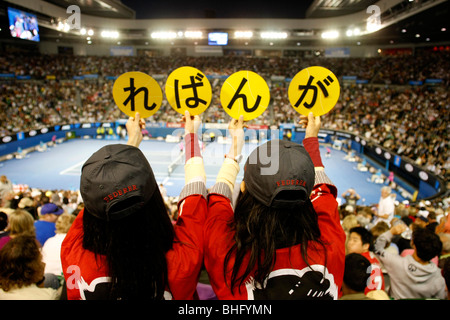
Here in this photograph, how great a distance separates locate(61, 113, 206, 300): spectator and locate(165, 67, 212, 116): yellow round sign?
143 centimetres

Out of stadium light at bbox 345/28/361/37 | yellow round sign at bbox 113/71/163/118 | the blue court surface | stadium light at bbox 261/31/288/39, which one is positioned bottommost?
the blue court surface

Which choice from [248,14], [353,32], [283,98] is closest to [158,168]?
[283,98]

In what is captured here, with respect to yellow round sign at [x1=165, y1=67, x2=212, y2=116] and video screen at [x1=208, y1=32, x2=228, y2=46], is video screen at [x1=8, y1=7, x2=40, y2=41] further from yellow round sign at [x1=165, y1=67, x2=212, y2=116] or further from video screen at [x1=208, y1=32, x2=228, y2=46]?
yellow round sign at [x1=165, y1=67, x2=212, y2=116]

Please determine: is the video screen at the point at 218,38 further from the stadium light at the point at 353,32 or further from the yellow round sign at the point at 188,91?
the yellow round sign at the point at 188,91

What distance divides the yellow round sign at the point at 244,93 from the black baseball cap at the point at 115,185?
1.54 meters

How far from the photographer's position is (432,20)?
18.7 metres

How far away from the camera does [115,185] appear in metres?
1.34

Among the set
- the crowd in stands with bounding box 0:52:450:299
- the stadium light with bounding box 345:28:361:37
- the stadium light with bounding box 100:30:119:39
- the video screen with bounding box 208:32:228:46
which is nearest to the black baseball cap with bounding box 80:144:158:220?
the crowd in stands with bounding box 0:52:450:299

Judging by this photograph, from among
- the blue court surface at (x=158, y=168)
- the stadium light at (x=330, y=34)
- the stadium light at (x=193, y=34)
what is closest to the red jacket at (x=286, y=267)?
the blue court surface at (x=158, y=168)

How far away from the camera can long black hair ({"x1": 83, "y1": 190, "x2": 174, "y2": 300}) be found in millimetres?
1385

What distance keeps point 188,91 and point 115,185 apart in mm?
1701

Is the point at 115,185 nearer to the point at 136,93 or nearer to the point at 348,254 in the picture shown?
the point at 136,93

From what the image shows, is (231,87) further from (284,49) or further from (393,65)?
(284,49)
